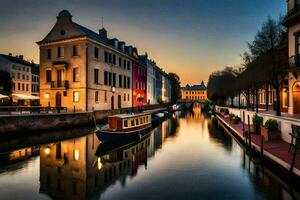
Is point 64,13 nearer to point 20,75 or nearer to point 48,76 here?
point 48,76

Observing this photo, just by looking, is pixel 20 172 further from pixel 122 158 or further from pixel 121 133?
pixel 121 133

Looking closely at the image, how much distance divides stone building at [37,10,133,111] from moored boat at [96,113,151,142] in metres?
10.7

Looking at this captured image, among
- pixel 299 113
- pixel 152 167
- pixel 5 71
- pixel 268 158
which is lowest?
pixel 152 167

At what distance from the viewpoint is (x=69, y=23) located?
123ft

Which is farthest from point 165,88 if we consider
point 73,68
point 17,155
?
point 17,155

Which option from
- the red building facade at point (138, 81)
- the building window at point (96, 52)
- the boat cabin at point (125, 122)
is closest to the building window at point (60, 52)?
the building window at point (96, 52)

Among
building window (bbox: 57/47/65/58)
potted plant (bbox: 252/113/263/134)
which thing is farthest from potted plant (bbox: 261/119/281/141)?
building window (bbox: 57/47/65/58)

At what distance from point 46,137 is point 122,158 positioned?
1128cm

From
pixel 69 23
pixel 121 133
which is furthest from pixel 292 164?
pixel 69 23

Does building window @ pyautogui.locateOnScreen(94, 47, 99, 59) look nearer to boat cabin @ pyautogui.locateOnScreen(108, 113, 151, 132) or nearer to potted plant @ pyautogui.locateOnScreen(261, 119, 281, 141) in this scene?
boat cabin @ pyautogui.locateOnScreen(108, 113, 151, 132)

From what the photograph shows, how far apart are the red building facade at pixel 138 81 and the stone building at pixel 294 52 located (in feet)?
115

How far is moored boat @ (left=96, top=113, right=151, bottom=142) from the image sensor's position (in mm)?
23047

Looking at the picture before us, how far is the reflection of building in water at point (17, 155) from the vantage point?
1703cm

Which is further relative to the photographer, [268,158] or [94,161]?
[94,161]
